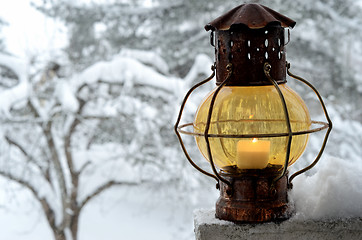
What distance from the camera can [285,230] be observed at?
0.78m

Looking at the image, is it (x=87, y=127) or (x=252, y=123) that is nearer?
(x=252, y=123)

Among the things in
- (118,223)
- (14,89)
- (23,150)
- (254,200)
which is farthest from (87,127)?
(254,200)

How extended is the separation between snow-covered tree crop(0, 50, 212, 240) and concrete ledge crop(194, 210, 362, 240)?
7.14 ft

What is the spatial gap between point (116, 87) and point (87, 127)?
366 mm

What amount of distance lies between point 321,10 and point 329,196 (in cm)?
258

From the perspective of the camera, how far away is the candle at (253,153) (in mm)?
756

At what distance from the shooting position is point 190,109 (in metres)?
2.85

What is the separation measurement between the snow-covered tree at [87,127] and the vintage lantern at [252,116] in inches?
84.8

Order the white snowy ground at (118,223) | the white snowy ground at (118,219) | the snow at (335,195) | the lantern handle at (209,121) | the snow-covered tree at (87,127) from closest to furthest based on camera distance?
the lantern handle at (209,121) → the snow at (335,195) → the snow-covered tree at (87,127) → the white snowy ground at (118,219) → the white snowy ground at (118,223)

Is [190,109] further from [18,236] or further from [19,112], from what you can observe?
→ [18,236]

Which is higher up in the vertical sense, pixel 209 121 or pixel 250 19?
pixel 250 19

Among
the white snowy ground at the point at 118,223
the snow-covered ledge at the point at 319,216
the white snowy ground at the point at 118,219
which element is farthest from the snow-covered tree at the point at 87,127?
the snow-covered ledge at the point at 319,216

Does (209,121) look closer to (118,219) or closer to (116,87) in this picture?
(116,87)

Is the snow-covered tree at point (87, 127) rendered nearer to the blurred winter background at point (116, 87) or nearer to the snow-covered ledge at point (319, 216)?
the blurred winter background at point (116, 87)
